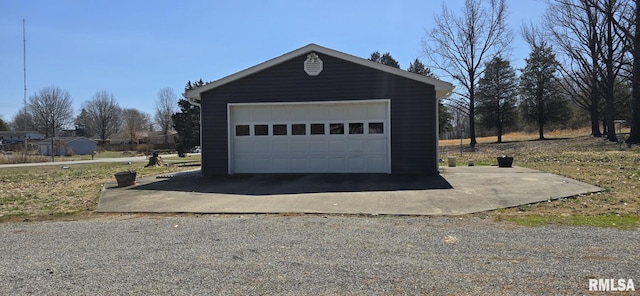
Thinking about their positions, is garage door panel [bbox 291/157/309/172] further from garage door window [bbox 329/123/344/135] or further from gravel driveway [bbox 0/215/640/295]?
gravel driveway [bbox 0/215/640/295]

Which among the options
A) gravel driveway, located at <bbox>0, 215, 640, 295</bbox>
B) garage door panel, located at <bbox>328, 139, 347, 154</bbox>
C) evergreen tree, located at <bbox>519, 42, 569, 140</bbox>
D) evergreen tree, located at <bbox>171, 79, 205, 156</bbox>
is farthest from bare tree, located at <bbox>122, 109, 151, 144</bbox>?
gravel driveway, located at <bbox>0, 215, 640, 295</bbox>

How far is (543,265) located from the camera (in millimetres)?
3701

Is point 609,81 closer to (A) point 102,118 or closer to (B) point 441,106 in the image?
(B) point 441,106

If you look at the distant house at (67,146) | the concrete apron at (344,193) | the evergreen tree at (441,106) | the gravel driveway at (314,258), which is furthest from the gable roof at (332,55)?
the distant house at (67,146)

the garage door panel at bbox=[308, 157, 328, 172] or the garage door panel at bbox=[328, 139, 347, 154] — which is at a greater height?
the garage door panel at bbox=[328, 139, 347, 154]

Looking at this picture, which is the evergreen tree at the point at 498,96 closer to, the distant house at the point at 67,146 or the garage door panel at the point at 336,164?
the garage door panel at the point at 336,164

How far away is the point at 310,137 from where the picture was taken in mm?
12008

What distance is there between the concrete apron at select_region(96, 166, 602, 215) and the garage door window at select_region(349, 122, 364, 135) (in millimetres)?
1340

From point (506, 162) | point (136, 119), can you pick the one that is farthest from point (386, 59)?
point (136, 119)

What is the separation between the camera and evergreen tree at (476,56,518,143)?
3834cm

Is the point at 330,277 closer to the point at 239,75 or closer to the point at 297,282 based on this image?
the point at 297,282

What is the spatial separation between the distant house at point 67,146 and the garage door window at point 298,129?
44.6m

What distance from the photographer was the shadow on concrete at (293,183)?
357 inches

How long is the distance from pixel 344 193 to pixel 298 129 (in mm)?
4083
